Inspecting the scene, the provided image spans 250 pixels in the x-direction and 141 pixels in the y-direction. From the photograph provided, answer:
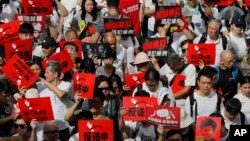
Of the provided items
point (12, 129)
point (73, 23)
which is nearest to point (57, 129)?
point (12, 129)

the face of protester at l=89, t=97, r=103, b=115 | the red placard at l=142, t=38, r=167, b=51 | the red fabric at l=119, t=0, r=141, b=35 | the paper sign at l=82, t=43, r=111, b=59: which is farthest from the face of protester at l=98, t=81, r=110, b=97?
the red fabric at l=119, t=0, r=141, b=35

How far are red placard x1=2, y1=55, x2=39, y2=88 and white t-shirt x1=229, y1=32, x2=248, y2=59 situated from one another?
3792 mm

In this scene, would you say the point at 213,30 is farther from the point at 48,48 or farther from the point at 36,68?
the point at 36,68

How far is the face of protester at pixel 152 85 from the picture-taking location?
1371cm

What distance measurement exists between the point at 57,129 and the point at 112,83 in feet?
5.01

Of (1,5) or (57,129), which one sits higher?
(1,5)

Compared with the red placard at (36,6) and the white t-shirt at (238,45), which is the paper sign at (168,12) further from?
the red placard at (36,6)

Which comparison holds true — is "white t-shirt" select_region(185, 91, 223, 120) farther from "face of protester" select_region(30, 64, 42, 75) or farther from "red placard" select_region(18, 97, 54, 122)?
"face of protester" select_region(30, 64, 42, 75)

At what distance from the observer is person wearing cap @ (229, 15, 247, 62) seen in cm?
1623

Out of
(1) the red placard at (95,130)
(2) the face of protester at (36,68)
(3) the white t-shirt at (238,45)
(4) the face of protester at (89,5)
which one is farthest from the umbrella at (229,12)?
(1) the red placard at (95,130)

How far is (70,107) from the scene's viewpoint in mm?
13711

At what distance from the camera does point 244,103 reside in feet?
44.9

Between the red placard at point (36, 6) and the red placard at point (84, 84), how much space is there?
353 centimetres

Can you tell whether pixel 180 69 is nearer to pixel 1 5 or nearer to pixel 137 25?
pixel 137 25
